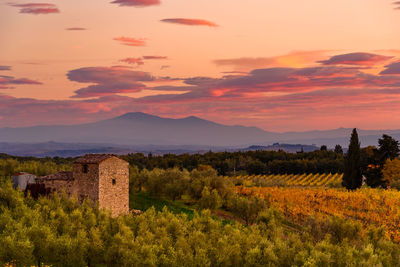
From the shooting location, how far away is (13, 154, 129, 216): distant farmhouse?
163ft

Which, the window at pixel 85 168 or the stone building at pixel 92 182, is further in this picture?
the window at pixel 85 168

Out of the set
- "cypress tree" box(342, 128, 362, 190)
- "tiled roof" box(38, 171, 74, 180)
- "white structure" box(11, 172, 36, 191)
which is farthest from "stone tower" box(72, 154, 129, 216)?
"cypress tree" box(342, 128, 362, 190)

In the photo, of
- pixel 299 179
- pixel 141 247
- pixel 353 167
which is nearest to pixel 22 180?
pixel 141 247

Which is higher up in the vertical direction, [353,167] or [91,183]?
[353,167]

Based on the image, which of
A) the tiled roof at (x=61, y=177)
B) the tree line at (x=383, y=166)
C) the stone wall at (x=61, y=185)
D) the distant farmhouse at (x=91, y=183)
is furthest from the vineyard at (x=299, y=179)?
the stone wall at (x=61, y=185)

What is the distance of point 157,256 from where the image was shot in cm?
3366

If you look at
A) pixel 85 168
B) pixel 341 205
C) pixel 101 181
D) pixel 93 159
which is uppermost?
pixel 93 159

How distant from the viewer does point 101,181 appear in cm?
5012

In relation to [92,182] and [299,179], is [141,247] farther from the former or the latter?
[299,179]

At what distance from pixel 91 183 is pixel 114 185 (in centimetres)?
296

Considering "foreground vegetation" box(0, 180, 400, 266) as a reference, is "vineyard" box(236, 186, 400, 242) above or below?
below

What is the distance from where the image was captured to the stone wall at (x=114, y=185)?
165 feet

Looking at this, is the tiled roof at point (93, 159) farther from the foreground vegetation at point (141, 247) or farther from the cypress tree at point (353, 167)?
the cypress tree at point (353, 167)

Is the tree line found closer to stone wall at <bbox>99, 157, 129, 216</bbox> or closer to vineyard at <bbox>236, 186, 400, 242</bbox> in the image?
vineyard at <bbox>236, 186, 400, 242</bbox>
